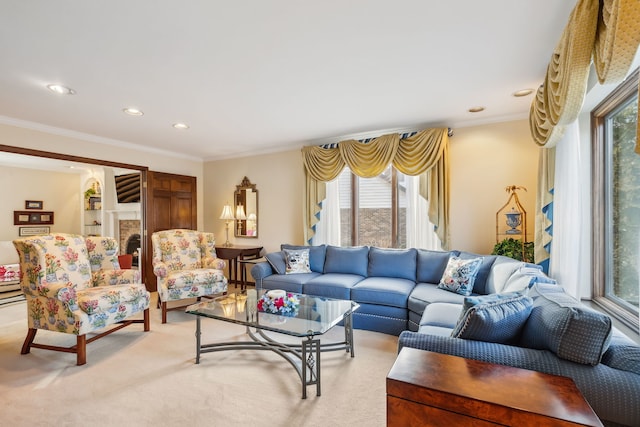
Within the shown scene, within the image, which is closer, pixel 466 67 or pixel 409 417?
pixel 409 417

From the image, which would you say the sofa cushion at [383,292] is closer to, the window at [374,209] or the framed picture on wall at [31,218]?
the window at [374,209]

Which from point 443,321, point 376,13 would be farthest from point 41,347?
point 376,13

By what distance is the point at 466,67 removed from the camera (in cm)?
233

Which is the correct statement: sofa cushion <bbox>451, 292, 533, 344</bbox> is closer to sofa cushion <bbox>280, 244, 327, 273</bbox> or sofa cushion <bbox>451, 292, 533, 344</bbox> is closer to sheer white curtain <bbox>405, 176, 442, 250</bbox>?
sheer white curtain <bbox>405, 176, 442, 250</bbox>

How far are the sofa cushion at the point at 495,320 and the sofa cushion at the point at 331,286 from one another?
6.14 feet

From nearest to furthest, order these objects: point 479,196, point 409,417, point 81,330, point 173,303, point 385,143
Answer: point 409,417, point 81,330, point 479,196, point 385,143, point 173,303

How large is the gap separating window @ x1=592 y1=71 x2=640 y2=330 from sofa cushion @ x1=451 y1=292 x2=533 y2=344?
978 mm

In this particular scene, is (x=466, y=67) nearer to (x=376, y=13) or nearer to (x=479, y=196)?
(x=376, y=13)

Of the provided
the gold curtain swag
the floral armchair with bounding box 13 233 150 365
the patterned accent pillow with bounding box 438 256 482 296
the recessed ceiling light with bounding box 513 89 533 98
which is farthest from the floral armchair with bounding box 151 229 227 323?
the recessed ceiling light with bounding box 513 89 533 98

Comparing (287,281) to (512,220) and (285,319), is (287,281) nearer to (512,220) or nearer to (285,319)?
(285,319)

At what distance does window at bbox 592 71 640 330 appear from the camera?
6.48ft

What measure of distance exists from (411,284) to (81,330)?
3134mm

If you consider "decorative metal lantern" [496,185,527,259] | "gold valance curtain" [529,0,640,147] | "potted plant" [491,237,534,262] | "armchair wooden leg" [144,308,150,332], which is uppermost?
"gold valance curtain" [529,0,640,147]

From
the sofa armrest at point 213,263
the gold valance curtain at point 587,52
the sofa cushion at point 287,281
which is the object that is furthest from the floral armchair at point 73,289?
the gold valance curtain at point 587,52
